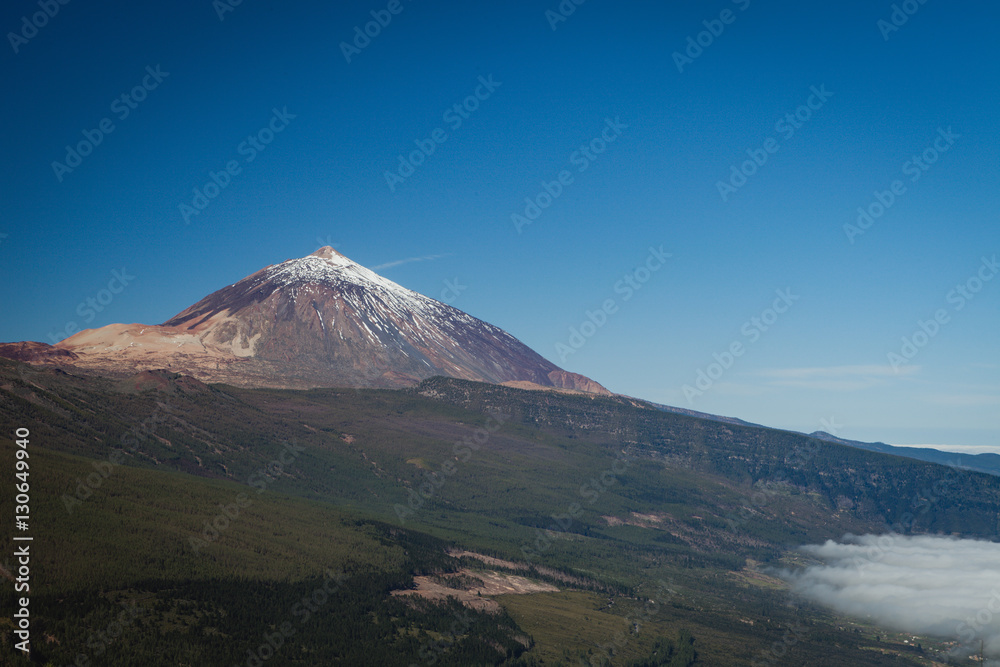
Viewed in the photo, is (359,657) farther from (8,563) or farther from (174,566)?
(8,563)

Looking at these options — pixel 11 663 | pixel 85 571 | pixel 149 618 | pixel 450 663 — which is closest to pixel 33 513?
pixel 85 571

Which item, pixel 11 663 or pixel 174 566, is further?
pixel 174 566

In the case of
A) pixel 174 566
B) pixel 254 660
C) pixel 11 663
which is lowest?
pixel 11 663

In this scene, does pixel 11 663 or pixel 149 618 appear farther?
pixel 149 618

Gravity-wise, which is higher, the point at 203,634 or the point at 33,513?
the point at 33,513

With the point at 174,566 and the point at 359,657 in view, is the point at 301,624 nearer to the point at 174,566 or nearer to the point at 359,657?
the point at 359,657

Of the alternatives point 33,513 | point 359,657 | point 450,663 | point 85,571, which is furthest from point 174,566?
point 450,663

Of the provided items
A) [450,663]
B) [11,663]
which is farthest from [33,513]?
[450,663]

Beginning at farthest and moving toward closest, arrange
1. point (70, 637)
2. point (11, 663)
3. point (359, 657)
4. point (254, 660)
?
1. point (359, 657)
2. point (254, 660)
3. point (70, 637)
4. point (11, 663)

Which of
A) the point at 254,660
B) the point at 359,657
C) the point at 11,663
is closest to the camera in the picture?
the point at 11,663

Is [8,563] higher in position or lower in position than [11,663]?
higher
